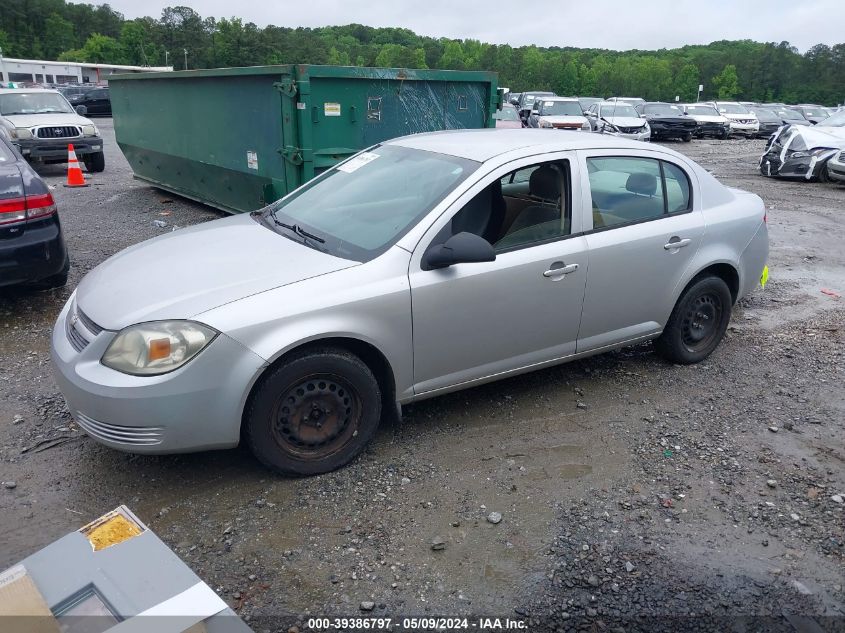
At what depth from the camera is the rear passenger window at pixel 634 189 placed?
428 centimetres

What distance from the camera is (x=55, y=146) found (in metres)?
13.8

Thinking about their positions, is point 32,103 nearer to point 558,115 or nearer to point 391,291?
point 391,291

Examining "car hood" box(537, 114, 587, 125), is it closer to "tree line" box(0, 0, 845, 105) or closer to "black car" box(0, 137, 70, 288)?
"black car" box(0, 137, 70, 288)

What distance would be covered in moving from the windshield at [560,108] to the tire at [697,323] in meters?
19.2

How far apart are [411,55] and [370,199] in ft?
343

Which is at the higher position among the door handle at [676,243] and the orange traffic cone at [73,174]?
the door handle at [676,243]

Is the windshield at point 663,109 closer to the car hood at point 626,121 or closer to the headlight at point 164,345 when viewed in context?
the car hood at point 626,121

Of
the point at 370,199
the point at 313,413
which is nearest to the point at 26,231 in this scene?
the point at 370,199

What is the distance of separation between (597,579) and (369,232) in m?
2.02

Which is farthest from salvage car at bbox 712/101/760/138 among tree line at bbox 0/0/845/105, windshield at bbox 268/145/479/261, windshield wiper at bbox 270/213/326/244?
tree line at bbox 0/0/845/105

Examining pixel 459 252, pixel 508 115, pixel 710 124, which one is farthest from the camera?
pixel 710 124

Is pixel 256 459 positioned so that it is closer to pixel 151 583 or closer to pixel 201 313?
pixel 201 313

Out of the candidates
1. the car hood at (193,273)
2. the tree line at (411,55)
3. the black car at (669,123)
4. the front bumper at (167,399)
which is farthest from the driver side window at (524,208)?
the tree line at (411,55)

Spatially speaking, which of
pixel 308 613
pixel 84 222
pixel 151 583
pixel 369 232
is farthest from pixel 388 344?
pixel 84 222
